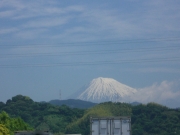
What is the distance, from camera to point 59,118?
333 ft

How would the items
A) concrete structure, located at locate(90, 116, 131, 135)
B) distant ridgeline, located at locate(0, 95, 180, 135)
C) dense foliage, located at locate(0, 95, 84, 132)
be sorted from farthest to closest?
dense foliage, located at locate(0, 95, 84, 132), distant ridgeline, located at locate(0, 95, 180, 135), concrete structure, located at locate(90, 116, 131, 135)

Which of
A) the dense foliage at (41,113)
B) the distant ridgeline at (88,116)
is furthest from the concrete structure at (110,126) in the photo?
the dense foliage at (41,113)

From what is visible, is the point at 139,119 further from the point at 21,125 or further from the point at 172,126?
the point at 21,125

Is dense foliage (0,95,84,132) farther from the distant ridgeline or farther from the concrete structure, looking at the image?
the concrete structure

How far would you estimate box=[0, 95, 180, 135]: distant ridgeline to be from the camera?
273 ft

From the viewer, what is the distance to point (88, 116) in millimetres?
88375

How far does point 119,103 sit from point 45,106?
2219 cm

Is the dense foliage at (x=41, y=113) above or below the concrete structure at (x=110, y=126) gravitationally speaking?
above

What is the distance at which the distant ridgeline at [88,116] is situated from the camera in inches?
3278

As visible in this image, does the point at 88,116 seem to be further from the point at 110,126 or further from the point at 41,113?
the point at 110,126

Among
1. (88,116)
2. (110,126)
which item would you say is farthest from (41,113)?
(110,126)

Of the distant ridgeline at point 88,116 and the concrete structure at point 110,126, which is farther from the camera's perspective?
the distant ridgeline at point 88,116

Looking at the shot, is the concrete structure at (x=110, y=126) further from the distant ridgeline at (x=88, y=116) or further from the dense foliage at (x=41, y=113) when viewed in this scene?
the dense foliage at (x=41, y=113)

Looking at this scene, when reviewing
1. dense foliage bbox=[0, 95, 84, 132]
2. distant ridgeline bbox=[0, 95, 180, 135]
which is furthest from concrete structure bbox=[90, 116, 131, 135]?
dense foliage bbox=[0, 95, 84, 132]
